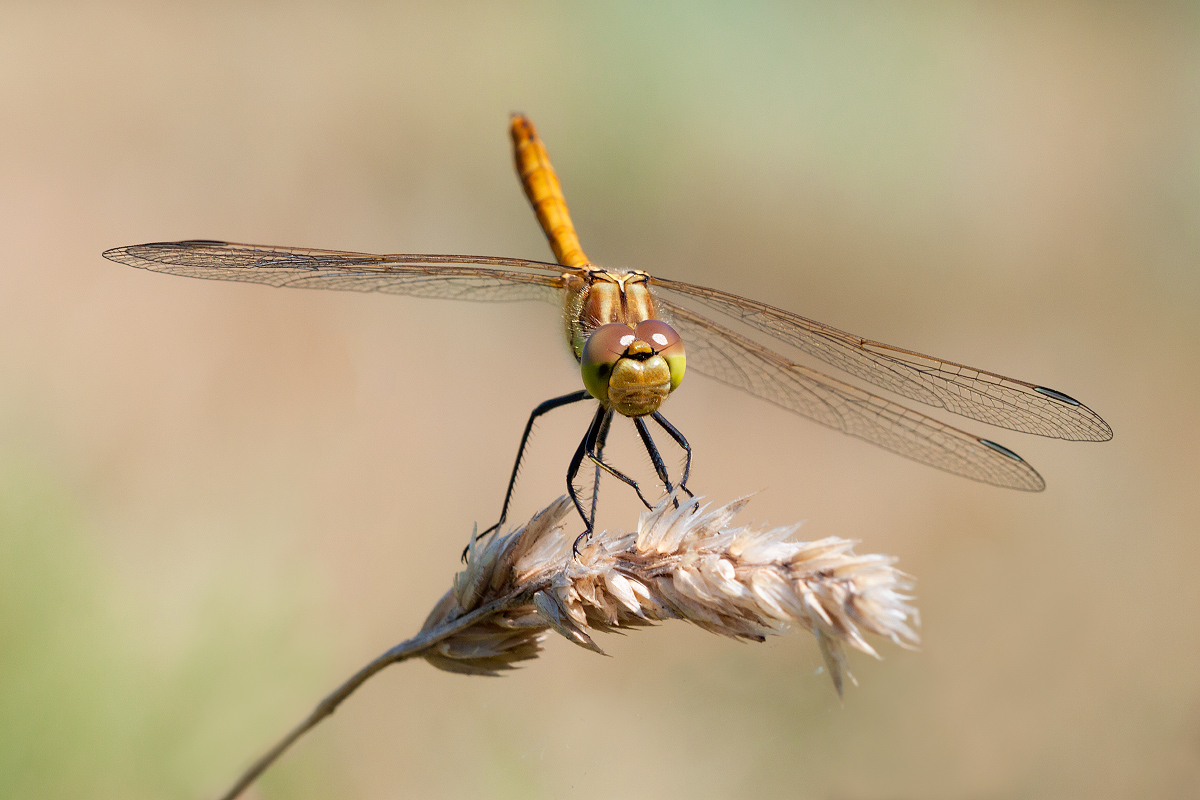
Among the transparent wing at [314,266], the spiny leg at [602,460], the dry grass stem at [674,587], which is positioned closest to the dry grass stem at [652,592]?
the dry grass stem at [674,587]

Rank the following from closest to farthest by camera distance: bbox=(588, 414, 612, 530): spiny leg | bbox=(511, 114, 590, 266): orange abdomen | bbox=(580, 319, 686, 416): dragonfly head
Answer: bbox=(580, 319, 686, 416): dragonfly head < bbox=(588, 414, 612, 530): spiny leg < bbox=(511, 114, 590, 266): orange abdomen

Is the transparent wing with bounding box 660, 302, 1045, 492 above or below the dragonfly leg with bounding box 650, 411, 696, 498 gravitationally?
above

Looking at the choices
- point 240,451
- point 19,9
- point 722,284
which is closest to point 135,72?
point 19,9

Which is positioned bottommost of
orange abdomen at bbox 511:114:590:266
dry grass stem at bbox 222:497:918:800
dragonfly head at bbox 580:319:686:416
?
dry grass stem at bbox 222:497:918:800

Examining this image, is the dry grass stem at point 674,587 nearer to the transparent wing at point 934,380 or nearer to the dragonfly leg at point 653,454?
the dragonfly leg at point 653,454

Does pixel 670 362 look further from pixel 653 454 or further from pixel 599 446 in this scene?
pixel 599 446

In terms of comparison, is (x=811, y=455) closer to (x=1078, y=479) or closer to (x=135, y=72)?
(x=1078, y=479)

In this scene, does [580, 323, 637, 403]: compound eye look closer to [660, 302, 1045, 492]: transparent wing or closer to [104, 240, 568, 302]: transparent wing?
[104, 240, 568, 302]: transparent wing

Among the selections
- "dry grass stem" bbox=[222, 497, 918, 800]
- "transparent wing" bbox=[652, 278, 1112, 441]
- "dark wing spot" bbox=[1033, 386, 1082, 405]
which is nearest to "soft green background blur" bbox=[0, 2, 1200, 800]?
"dry grass stem" bbox=[222, 497, 918, 800]
